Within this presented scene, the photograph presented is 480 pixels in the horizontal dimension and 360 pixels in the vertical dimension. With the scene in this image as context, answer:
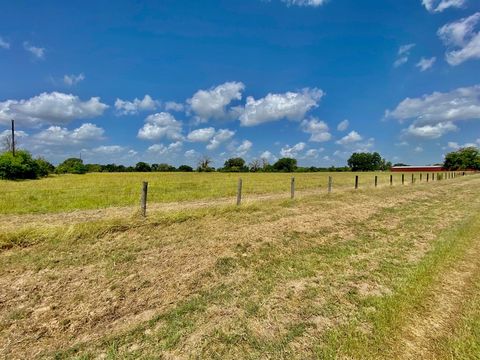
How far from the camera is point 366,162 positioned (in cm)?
15400

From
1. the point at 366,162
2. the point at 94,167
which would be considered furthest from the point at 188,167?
the point at 366,162

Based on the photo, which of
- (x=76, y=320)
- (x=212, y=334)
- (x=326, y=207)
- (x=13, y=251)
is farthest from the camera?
(x=326, y=207)

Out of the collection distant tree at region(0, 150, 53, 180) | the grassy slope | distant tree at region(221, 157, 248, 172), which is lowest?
the grassy slope

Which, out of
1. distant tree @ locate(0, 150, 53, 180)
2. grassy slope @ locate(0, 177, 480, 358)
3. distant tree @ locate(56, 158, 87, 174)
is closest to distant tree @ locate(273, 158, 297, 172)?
distant tree @ locate(56, 158, 87, 174)

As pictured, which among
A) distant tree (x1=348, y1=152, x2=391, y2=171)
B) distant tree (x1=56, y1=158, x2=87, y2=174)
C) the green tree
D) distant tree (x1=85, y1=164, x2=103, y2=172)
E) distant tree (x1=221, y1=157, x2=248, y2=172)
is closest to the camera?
the green tree

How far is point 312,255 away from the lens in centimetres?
616

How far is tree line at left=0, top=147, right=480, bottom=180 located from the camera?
4312 cm

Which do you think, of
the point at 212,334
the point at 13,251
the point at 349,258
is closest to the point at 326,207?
the point at 349,258

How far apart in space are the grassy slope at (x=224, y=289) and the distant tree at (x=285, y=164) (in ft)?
412

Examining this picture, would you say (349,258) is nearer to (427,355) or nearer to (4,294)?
(427,355)

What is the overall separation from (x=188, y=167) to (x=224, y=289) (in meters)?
118

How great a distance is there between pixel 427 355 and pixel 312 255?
325 centimetres

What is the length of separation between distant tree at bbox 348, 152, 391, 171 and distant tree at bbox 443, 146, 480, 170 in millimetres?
39538

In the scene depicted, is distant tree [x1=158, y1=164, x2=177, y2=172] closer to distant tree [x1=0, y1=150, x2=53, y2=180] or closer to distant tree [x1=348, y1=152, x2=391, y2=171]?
distant tree [x1=0, y1=150, x2=53, y2=180]
